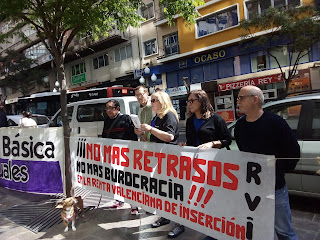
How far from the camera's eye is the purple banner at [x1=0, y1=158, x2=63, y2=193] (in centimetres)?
445

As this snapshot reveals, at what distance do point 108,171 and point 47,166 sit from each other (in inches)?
55.8

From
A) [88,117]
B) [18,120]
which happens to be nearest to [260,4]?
[88,117]

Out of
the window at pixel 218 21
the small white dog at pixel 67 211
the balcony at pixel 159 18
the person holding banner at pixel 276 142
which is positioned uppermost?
the balcony at pixel 159 18

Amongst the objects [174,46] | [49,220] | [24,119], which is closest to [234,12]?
[174,46]

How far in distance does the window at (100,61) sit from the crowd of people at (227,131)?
919 inches

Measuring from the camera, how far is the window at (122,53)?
24298 millimetres

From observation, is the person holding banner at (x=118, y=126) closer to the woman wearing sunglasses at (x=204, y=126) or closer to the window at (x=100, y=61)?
the woman wearing sunglasses at (x=204, y=126)

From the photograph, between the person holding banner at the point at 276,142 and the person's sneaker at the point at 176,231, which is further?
the person's sneaker at the point at 176,231

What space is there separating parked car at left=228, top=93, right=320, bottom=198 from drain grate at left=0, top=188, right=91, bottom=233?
322cm

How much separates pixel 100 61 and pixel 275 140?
2647cm

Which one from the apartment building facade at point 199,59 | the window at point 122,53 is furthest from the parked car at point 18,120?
the window at point 122,53

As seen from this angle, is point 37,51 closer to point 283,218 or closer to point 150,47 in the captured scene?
point 150,47

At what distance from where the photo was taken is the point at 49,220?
13.6ft

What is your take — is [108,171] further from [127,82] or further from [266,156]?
[127,82]
